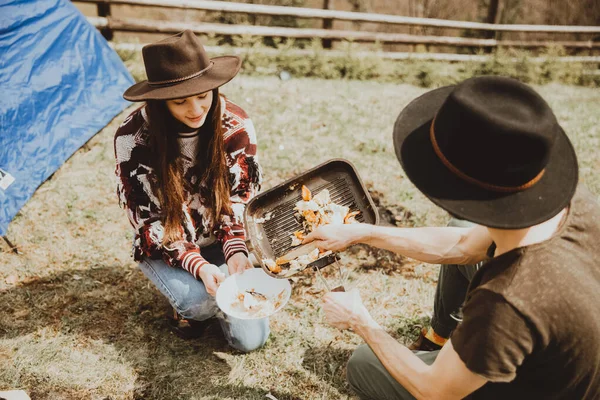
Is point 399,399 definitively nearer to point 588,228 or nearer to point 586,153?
point 588,228

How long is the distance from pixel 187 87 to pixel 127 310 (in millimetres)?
1706

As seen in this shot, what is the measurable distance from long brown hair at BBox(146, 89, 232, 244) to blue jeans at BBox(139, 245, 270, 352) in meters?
0.21

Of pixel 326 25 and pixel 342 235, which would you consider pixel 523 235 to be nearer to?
pixel 342 235

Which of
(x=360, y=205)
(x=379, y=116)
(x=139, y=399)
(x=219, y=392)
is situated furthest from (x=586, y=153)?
(x=139, y=399)

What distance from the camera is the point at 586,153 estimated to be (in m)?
Result: 5.73

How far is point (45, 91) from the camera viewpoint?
178 inches

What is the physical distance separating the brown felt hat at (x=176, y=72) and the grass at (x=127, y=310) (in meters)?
1.59

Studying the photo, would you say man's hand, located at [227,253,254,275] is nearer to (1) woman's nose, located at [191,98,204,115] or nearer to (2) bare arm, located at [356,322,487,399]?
(1) woman's nose, located at [191,98,204,115]

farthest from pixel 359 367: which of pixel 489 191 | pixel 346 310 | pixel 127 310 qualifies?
pixel 127 310

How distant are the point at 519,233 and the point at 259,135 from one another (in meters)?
4.17

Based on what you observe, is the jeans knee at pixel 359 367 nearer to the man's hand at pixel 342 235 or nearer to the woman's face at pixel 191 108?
the man's hand at pixel 342 235

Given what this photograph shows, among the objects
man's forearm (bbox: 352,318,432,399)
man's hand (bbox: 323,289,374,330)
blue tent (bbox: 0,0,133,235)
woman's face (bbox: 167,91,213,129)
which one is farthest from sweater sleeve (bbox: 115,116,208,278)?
blue tent (bbox: 0,0,133,235)

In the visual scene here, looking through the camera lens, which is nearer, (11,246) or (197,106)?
(197,106)

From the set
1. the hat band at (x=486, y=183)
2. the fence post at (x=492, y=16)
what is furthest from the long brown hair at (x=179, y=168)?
the fence post at (x=492, y=16)
